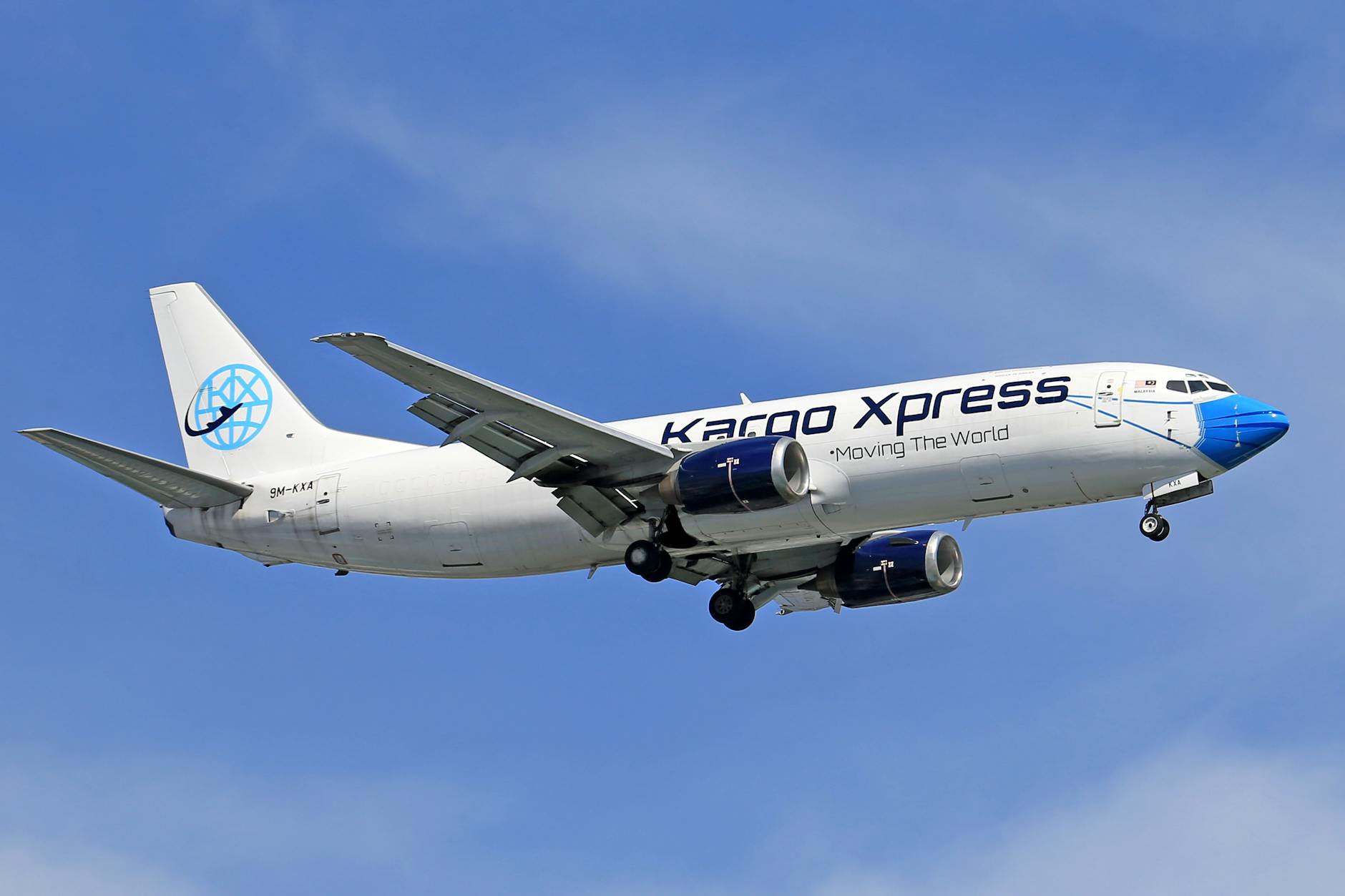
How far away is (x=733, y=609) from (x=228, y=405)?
15.4m

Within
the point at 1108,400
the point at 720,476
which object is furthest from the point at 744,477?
the point at 1108,400

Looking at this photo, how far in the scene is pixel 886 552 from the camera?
46.2 m

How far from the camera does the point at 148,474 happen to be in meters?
44.0

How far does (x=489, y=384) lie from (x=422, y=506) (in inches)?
272

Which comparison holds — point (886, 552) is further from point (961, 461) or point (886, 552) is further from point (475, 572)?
point (475, 572)

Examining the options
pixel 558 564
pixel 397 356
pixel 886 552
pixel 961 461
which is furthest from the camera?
pixel 886 552

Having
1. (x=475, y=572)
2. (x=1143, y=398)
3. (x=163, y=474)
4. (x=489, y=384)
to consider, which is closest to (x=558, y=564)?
(x=475, y=572)

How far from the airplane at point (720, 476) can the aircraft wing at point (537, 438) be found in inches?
2.3

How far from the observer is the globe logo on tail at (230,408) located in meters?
49.3

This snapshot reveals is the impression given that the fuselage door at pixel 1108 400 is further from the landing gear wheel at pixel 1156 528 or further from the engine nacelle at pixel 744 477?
the engine nacelle at pixel 744 477

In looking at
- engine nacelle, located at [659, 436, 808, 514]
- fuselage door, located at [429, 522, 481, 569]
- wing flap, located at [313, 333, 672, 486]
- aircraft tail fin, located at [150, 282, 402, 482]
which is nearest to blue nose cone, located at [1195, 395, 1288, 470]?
engine nacelle, located at [659, 436, 808, 514]

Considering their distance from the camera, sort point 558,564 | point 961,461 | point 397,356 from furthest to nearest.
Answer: point 558,564
point 961,461
point 397,356

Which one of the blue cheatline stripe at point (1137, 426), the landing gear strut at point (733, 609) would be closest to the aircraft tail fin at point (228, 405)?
the landing gear strut at point (733, 609)

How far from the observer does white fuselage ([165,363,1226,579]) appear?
38594 mm
